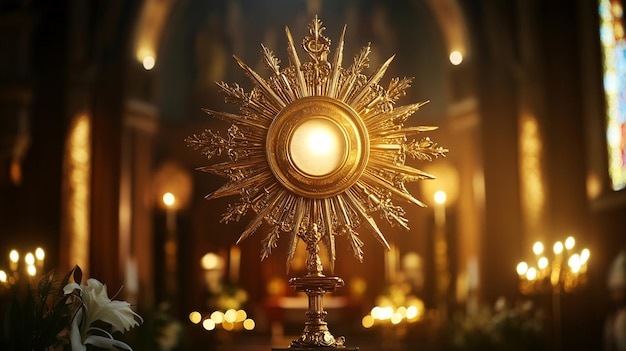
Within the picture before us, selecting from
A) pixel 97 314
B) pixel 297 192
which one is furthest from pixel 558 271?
pixel 97 314

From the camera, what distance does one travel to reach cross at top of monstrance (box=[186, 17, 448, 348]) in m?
4.64

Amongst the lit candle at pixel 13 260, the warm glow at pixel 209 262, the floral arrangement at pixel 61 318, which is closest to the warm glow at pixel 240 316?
the warm glow at pixel 209 262

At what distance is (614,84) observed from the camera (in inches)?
481

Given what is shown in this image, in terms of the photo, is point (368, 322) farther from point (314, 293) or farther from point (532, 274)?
point (314, 293)

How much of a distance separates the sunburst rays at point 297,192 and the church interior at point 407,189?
15.8 feet

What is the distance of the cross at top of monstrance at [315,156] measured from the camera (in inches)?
183

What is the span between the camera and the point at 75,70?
13.7 metres

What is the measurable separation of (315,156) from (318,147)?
4 centimetres

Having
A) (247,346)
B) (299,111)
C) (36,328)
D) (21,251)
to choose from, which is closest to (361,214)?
(299,111)

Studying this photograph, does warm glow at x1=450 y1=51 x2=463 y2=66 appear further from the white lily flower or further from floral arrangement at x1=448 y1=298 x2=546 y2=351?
the white lily flower

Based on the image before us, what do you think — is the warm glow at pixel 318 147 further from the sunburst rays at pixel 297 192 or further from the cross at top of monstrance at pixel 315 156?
the sunburst rays at pixel 297 192

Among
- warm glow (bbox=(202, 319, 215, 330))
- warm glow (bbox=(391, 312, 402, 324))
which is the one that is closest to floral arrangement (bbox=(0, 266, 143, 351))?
warm glow (bbox=(391, 312, 402, 324))

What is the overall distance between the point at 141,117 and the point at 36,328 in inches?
481

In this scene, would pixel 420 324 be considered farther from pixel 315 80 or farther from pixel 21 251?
pixel 315 80
